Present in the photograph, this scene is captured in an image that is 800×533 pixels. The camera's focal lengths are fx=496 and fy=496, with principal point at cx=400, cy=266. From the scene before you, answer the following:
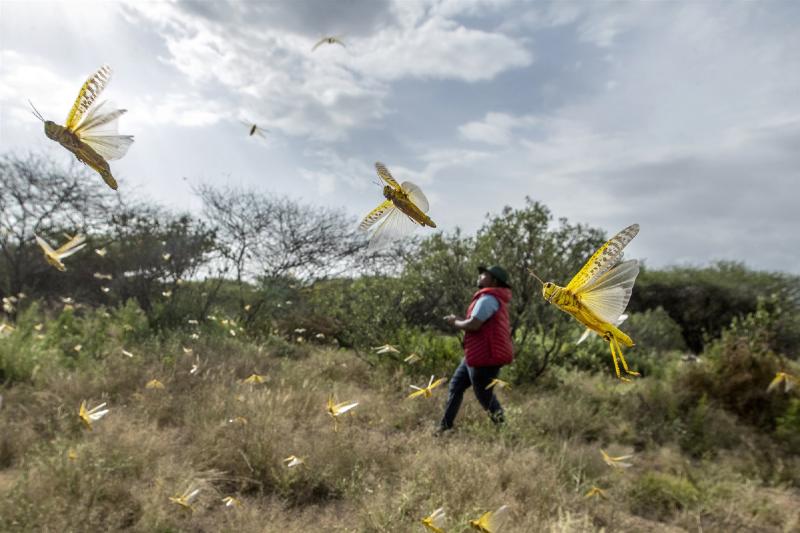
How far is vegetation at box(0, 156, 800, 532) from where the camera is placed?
347cm

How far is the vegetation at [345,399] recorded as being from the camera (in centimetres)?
347

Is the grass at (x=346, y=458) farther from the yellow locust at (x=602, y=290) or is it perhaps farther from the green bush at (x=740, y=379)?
the yellow locust at (x=602, y=290)

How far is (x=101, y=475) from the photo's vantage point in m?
3.44

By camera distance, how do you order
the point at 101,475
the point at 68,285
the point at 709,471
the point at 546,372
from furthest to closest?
the point at 68,285
the point at 546,372
the point at 709,471
the point at 101,475

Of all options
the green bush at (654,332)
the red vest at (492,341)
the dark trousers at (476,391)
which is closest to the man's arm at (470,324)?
the red vest at (492,341)

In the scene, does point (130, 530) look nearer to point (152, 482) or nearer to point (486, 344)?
point (152, 482)

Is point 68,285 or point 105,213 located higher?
point 105,213

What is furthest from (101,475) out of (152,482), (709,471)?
(709,471)

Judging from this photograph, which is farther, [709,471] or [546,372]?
[546,372]

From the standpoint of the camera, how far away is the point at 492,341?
4781 mm

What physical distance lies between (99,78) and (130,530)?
3220 millimetres

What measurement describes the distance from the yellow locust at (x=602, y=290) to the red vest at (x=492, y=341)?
13.6 ft

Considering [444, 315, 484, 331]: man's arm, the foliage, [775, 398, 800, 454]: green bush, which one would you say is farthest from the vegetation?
the foliage

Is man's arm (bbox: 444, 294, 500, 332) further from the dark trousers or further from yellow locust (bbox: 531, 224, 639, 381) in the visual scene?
yellow locust (bbox: 531, 224, 639, 381)
